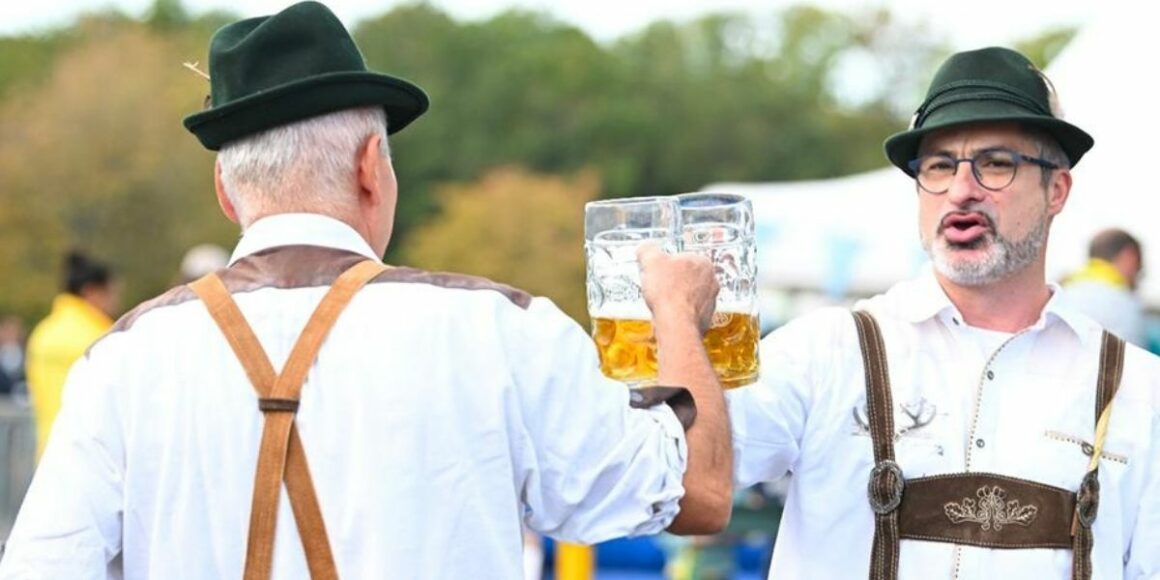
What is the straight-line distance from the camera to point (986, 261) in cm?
326

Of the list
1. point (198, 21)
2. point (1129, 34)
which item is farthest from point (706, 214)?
point (198, 21)

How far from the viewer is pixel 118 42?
51594 millimetres

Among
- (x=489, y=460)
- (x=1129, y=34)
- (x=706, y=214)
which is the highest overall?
(x=1129, y=34)

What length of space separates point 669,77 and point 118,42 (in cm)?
2265

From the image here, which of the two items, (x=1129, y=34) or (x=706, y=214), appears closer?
(x=706, y=214)

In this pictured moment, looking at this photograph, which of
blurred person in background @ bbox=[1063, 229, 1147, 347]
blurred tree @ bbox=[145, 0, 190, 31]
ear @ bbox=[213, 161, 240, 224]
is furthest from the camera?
blurred tree @ bbox=[145, 0, 190, 31]

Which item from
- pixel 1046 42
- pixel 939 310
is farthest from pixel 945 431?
pixel 1046 42

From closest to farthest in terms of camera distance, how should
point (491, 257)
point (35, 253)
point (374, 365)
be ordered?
point (374, 365), point (35, 253), point (491, 257)

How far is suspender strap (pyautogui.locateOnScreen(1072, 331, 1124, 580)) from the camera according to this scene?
10.2 ft

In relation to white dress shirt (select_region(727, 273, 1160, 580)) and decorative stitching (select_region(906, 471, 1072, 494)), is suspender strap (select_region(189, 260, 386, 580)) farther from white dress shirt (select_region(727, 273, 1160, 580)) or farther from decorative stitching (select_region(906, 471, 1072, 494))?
decorative stitching (select_region(906, 471, 1072, 494))

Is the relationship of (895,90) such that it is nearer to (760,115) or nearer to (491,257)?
(760,115)

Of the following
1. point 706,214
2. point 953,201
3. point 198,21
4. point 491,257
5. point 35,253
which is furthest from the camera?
point 198,21

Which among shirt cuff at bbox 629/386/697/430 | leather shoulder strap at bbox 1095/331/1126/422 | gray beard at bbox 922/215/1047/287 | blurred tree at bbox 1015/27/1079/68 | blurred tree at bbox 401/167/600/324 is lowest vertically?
shirt cuff at bbox 629/386/697/430

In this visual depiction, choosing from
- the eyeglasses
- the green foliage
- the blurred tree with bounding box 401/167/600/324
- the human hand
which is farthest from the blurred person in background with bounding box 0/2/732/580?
the blurred tree with bounding box 401/167/600/324
